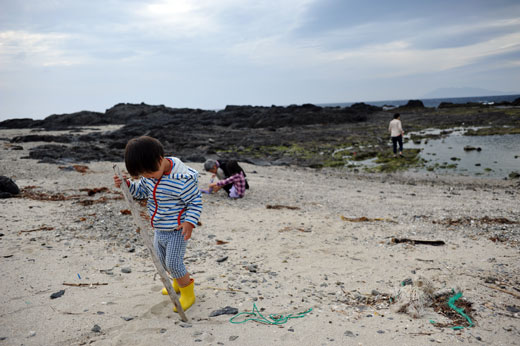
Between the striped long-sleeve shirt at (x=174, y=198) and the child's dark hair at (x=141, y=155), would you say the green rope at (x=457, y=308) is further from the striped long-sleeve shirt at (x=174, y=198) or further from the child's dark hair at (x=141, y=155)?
the child's dark hair at (x=141, y=155)

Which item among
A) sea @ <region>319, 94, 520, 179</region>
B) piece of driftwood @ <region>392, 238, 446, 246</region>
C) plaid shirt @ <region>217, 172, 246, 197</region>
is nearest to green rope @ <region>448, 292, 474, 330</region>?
piece of driftwood @ <region>392, 238, 446, 246</region>

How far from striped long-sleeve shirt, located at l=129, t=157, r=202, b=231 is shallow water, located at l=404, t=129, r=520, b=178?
14370 mm

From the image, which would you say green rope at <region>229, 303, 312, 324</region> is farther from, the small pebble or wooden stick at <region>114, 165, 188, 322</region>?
the small pebble

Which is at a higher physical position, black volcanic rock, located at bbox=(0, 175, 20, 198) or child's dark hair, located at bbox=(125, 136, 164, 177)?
child's dark hair, located at bbox=(125, 136, 164, 177)

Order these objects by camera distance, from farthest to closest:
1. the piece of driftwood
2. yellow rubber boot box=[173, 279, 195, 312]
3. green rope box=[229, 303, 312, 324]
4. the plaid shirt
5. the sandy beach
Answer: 1. the plaid shirt
2. the piece of driftwood
3. yellow rubber boot box=[173, 279, 195, 312]
4. green rope box=[229, 303, 312, 324]
5. the sandy beach

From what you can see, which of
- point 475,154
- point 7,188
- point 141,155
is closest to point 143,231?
point 141,155

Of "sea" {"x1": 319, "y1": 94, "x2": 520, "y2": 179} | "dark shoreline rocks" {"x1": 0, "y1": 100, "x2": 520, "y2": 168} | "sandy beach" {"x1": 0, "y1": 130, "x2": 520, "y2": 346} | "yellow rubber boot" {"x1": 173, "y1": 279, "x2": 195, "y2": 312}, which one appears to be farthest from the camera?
"dark shoreline rocks" {"x1": 0, "y1": 100, "x2": 520, "y2": 168}

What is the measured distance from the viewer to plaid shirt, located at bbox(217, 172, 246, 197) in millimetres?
9367

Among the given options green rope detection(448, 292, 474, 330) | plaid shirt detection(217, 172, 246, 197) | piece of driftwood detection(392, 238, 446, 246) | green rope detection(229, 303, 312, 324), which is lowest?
piece of driftwood detection(392, 238, 446, 246)

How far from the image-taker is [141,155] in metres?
3.14

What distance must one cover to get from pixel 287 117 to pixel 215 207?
31.9 metres

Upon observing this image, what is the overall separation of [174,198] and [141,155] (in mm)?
577

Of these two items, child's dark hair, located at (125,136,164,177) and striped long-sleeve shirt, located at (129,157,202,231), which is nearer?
child's dark hair, located at (125,136,164,177)

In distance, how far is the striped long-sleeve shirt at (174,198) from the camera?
343 centimetres
